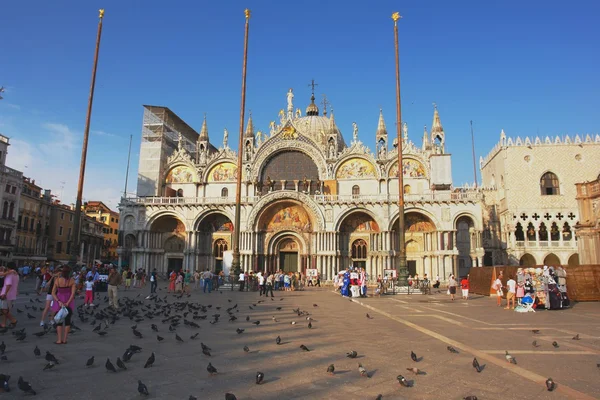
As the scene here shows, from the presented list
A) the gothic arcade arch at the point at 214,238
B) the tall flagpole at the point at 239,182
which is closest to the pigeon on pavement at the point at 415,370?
the tall flagpole at the point at 239,182

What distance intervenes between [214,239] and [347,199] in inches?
564

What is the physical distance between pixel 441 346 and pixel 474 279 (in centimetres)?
1999

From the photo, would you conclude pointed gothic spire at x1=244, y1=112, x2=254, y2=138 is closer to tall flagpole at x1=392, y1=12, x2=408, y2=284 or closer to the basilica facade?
the basilica facade

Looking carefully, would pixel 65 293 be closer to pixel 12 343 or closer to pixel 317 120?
pixel 12 343

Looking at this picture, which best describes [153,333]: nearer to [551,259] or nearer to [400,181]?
[400,181]

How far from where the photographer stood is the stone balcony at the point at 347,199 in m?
37.1

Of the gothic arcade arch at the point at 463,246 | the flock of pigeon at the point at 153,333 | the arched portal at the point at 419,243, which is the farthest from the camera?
the gothic arcade arch at the point at 463,246

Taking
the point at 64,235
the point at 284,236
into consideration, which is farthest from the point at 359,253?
the point at 64,235

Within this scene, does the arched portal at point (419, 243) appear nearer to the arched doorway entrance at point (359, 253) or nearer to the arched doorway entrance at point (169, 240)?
the arched doorway entrance at point (359, 253)

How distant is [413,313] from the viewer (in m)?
15.5

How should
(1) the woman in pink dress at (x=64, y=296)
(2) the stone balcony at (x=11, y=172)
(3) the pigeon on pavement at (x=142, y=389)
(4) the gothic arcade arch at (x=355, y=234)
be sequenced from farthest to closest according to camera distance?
(2) the stone balcony at (x=11, y=172) → (4) the gothic arcade arch at (x=355, y=234) → (1) the woman in pink dress at (x=64, y=296) → (3) the pigeon on pavement at (x=142, y=389)

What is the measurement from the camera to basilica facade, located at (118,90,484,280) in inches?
1485

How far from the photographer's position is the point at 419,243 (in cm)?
3894

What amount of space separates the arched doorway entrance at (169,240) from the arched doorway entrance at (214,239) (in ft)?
7.54
